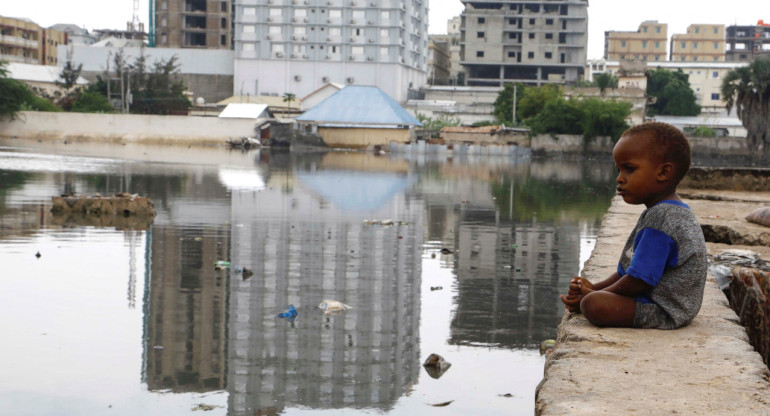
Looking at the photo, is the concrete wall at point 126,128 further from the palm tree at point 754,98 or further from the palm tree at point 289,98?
the palm tree at point 754,98

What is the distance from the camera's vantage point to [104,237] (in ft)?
43.6

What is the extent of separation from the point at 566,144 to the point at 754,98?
440 inches

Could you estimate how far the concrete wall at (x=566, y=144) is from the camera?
5875 centimetres

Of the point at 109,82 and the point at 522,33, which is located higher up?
the point at 522,33

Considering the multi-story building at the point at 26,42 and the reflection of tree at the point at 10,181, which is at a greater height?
the multi-story building at the point at 26,42

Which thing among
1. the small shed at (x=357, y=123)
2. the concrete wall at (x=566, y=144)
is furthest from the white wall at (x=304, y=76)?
the concrete wall at (x=566, y=144)

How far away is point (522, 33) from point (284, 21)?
2684 cm

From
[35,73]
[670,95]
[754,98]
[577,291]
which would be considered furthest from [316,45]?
[577,291]

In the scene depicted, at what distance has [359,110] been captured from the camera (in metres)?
67.4

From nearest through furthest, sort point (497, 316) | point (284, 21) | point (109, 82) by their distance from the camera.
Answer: point (497, 316), point (109, 82), point (284, 21)

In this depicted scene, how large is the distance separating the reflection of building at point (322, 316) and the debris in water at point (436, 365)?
4.2 inches

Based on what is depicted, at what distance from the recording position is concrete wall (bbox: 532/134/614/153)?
58750mm

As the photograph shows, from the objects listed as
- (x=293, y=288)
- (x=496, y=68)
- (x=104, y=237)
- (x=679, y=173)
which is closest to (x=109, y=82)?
(x=496, y=68)

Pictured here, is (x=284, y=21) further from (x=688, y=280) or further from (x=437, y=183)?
(x=688, y=280)
